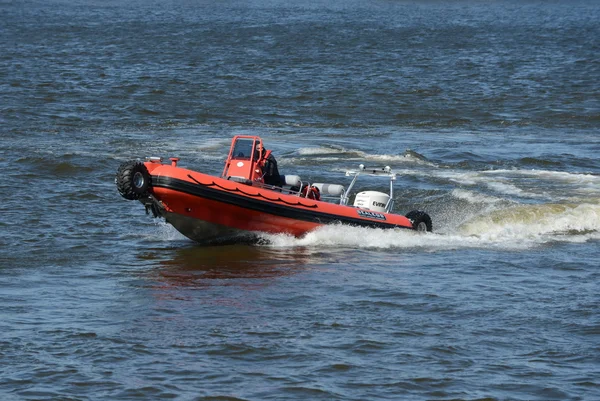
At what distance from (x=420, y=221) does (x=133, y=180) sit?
4.46 meters

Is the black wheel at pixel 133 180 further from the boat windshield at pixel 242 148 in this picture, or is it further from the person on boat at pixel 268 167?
the person on boat at pixel 268 167

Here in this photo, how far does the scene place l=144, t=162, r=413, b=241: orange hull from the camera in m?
12.8

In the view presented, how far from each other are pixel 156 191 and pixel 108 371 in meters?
4.27

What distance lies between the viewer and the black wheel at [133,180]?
12.4m

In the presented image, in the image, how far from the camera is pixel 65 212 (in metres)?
15.7

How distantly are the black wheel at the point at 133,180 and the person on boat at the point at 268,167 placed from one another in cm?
177

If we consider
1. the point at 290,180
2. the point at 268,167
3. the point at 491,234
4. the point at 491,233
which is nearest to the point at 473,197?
the point at 491,233

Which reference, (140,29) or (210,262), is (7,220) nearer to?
(210,262)

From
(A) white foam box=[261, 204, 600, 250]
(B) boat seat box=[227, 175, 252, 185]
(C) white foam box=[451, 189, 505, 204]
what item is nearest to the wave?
(C) white foam box=[451, 189, 505, 204]

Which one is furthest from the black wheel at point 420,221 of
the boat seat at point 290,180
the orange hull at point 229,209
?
the boat seat at point 290,180

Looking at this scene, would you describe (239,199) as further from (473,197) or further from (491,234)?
(473,197)

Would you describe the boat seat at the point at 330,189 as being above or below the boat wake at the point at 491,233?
above

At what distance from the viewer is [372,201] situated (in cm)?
1475

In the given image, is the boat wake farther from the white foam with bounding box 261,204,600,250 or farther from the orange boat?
the orange boat
